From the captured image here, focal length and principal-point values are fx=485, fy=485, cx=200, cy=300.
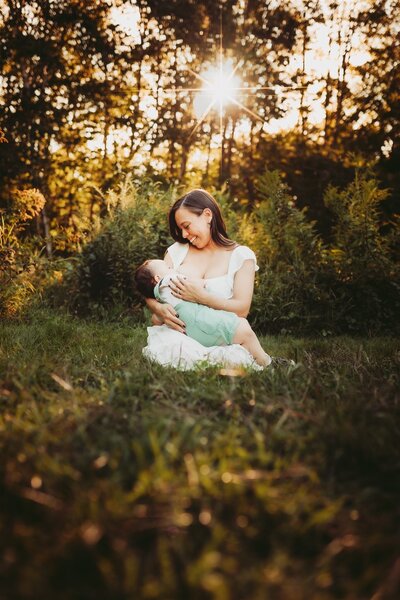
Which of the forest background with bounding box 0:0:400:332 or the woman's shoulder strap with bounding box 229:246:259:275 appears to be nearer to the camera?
the woman's shoulder strap with bounding box 229:246:259:275

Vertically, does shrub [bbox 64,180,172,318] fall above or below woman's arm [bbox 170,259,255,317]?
below

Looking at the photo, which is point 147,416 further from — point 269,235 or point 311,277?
point 269,235

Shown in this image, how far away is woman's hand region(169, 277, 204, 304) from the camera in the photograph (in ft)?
12.0

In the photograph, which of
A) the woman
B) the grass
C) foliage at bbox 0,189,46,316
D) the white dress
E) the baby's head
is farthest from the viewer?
foliage at bbox 0,189,46,316

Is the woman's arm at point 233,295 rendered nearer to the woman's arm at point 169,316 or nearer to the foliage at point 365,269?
the woman's arm at point 169,316

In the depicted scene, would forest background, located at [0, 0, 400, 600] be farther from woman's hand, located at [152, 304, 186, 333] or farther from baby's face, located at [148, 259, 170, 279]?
baby's face, located at [148, 259, 170, 279]

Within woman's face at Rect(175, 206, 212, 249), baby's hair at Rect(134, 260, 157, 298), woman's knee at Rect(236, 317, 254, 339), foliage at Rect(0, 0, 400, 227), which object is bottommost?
woman's knee at Rect(236, 317, 254, 339)

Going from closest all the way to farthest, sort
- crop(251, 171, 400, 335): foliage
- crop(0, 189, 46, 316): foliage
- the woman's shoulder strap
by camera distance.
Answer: the woman's shoulder strap → crop(0, 189, 46, 316): foliage → crop(251, 171, 400, 335): foliage

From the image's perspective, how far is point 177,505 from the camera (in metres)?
1.42

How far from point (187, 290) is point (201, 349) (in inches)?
18.0

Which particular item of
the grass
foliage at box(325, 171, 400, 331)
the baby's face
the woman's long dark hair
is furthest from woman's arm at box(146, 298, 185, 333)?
foliage at box(325, 171, 400, 331)

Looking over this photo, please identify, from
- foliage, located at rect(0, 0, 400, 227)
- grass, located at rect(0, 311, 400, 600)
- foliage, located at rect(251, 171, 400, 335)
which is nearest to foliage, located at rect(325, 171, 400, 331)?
foliage, located at rect(251, 171, 400, 335)

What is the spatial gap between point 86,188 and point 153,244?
5.49 meters

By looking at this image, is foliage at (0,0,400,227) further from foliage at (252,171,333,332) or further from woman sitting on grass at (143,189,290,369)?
woman sitting on grass at (143,189,290,369)
